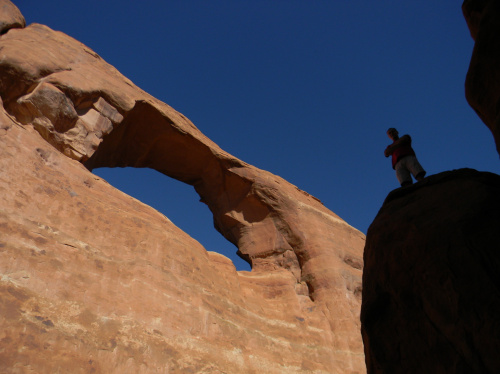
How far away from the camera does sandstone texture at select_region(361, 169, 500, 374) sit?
4293 mm

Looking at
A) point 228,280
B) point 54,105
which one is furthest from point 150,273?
point 54,105

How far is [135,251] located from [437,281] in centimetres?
615

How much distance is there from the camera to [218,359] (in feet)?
28.0

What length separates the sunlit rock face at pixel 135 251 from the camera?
23.2 feet

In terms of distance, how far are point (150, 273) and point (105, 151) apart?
5.48 m

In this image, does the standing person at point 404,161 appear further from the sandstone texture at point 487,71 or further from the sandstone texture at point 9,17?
the sandstone texture at point 9,17

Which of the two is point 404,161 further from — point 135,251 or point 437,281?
point 135,251

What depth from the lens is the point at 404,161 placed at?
698 centimetres

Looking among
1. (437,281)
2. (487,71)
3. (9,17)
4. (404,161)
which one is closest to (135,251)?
(404,161)

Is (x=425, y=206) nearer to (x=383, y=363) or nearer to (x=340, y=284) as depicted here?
(x=383, y=363)

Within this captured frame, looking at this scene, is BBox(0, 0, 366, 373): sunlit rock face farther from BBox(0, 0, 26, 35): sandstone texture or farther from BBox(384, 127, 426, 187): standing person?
BBox(384, 127, 426, 187): standing person

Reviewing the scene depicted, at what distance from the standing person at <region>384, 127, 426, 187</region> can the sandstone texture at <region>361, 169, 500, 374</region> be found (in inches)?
47.1

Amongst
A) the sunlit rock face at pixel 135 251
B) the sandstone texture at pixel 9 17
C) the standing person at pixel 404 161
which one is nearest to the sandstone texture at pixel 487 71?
the standing person at pixel 404 161

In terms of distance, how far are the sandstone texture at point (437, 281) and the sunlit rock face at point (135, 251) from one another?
13.4 feet
